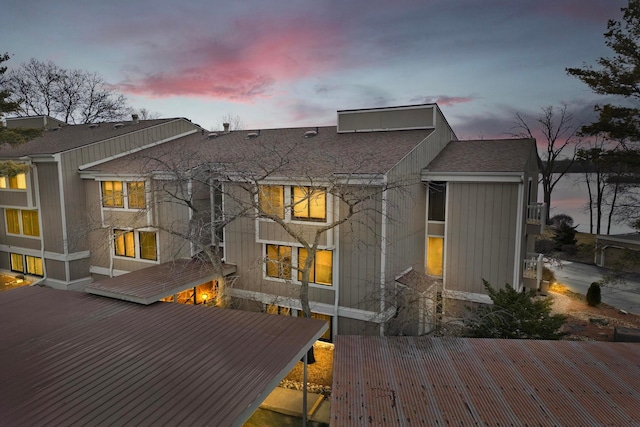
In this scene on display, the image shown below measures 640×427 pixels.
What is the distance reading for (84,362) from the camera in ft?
22.2

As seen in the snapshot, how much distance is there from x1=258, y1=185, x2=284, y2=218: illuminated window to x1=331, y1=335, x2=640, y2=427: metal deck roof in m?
5.91

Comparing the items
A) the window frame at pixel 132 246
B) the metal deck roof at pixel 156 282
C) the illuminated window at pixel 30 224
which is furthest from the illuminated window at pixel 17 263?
the metal deck roof at pixel 156 282

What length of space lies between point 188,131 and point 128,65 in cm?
1327

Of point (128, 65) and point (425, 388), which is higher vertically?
point (128, 65)

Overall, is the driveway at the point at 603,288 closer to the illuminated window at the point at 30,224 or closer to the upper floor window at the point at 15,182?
the illuminated window at the point at 30,224

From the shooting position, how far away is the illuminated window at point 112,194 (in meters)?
15.7

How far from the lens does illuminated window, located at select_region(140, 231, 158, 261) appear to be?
15.4 metres

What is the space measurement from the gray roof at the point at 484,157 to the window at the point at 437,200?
774 millimetres

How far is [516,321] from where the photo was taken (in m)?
9.78

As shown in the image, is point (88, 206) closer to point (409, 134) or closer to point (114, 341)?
point (114, 341)

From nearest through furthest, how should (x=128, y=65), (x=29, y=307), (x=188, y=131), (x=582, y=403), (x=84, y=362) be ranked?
(x=582, y=403)
(x=84, y=362)
(x=29, y=307)
(x=188, y=131)
(x=128, y=65)

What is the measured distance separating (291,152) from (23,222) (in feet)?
45.4

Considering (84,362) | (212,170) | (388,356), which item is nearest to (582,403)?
(388,356)

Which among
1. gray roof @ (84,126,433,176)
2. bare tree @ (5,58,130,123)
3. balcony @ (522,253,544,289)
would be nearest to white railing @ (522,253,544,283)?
balcony @ (522,253,544,289)
